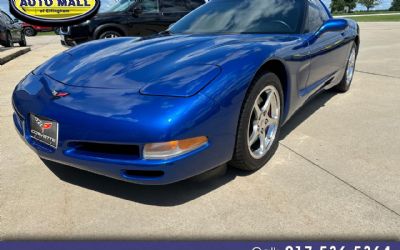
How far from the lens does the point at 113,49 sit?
3.00 metres

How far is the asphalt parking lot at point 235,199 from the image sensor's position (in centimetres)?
207

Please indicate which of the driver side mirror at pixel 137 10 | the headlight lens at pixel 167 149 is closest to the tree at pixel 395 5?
the driver side mirror at pixel 137 10

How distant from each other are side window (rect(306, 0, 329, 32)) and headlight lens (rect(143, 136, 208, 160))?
1.99 metres

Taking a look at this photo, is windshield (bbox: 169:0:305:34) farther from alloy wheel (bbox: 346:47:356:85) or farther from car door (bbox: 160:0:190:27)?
car door (bbox: 160:0:190:27)

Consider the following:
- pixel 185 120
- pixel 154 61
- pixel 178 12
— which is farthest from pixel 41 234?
pixel 178 12

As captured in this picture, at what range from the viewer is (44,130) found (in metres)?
2.29

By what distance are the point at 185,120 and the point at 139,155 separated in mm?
319

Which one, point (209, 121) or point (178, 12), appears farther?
point (178, 12)

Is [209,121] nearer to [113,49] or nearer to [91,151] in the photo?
[91,151]

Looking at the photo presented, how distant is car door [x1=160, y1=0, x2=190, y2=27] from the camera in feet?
31.0

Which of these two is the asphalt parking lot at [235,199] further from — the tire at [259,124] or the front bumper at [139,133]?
the front bumper at [139,133]

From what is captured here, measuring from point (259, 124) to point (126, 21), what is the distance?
712cm

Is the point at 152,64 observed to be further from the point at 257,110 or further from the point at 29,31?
the point at 29,31

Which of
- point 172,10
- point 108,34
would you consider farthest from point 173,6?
point 108,34
